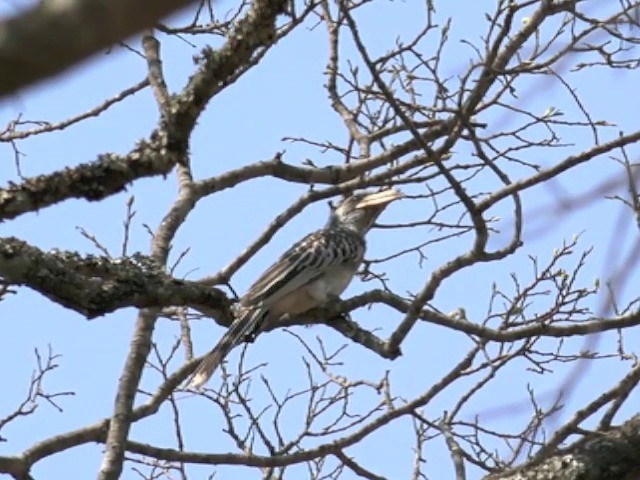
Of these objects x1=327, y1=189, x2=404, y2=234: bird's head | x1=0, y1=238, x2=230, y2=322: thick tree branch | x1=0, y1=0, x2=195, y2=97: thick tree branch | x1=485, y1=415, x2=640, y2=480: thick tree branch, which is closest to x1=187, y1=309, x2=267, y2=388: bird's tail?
x1=0, y1=238, x2=230, y2=322: thick tree branch

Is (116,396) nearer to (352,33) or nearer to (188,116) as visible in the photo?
(188,116)

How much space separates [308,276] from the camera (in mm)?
5785

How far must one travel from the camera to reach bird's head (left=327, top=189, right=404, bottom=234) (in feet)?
21.8

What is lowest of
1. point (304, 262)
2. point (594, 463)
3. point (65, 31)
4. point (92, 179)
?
point (65, 31)

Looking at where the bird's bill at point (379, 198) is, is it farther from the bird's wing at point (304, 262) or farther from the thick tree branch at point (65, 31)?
the thick tree branch at point (65, 31)

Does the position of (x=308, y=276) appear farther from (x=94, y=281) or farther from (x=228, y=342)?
(x=94, y=281)

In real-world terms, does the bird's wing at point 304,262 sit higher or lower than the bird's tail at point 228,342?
higher

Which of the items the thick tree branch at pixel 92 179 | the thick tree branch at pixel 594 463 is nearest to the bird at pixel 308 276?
the thick tree branch at pixel 92 179

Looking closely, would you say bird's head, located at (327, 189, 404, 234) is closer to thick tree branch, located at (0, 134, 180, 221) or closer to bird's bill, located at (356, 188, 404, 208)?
bird's bill, located at (356, 188, 404, 208)

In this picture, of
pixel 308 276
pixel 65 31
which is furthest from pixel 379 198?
pixel 65 31

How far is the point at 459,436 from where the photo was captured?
12.9 feet

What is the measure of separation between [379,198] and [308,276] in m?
1.07

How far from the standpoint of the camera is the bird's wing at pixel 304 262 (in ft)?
18.1

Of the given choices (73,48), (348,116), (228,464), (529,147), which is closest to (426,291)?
(228,464)
